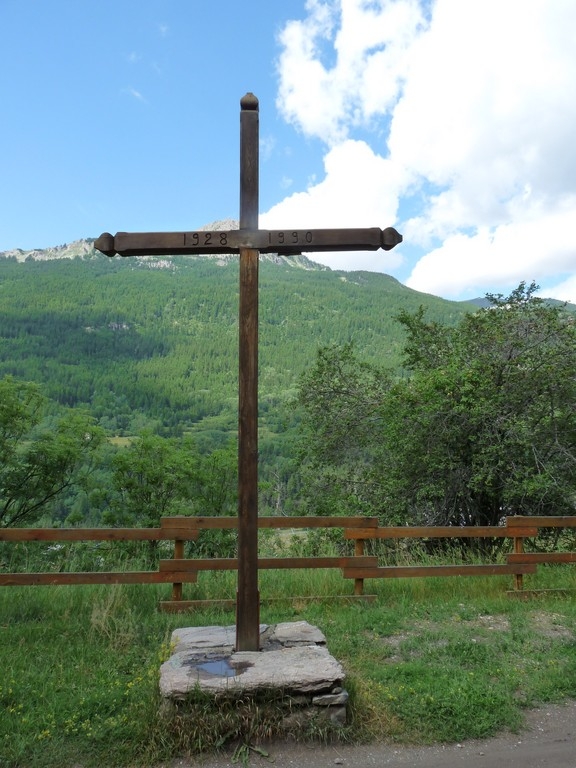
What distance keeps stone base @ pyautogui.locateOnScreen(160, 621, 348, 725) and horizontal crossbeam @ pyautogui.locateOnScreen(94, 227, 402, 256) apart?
122 inches

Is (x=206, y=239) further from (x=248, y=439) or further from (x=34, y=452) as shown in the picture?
(x=34, y=452)

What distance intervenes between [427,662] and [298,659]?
4.22ft

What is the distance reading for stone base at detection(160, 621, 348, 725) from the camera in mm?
3725

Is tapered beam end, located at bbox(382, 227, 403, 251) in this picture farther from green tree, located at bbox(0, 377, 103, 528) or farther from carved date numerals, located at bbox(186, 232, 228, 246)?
green tree, located at bbox(0, 377, 103, 528)

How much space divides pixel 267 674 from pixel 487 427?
794 cm

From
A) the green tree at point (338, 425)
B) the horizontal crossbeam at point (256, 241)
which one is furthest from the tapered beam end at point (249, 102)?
the green tree at point (338, 425)

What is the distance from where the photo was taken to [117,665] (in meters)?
4.59

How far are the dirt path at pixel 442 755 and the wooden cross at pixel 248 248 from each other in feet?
3.68

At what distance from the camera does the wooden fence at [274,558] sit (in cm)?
620

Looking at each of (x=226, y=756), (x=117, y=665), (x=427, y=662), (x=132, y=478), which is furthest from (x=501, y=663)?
(x=132, y=478)

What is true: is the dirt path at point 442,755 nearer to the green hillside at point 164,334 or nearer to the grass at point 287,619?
the grass at point 287,619

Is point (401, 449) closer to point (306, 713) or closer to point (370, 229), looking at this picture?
point (370, 229)

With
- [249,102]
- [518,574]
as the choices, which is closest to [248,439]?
[249,102]

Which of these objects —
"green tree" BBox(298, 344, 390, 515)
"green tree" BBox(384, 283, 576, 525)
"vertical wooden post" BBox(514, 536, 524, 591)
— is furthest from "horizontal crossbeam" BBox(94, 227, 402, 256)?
"green tree" BBox(298, 344, 390, 515)
